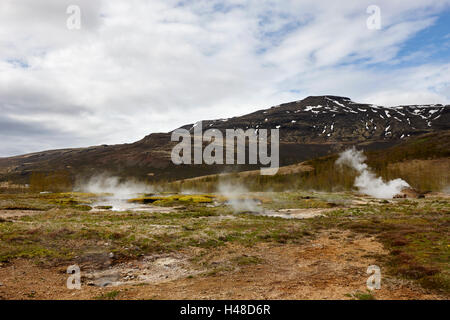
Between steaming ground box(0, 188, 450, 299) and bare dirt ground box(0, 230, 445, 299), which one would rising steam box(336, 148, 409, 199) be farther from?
bare dirt ground box(0, 230, 445, 299)

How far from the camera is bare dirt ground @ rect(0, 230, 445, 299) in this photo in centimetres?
1180

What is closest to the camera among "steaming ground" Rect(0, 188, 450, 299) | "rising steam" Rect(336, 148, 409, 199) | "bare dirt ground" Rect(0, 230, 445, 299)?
"bare dirt ground" Rect(0, 230, 445, 299)

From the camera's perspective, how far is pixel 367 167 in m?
138

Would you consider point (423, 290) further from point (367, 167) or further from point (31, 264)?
point (367, 167)

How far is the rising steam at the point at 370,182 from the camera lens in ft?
292

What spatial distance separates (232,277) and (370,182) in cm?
11820

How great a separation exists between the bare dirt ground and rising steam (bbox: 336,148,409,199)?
75001 millimetres

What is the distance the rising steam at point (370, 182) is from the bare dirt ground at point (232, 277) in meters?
75.0

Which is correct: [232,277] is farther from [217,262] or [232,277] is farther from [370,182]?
[370,182]

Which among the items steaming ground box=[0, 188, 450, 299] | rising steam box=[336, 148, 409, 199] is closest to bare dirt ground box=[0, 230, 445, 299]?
steaming ground box=[0, 188, 450, 299]

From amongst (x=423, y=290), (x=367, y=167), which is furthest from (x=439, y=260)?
(x=367, y=167)

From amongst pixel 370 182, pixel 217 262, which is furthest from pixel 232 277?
pixel 370 182

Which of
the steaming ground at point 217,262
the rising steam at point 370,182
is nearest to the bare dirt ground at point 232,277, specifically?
the steaming ground at point 217,262
